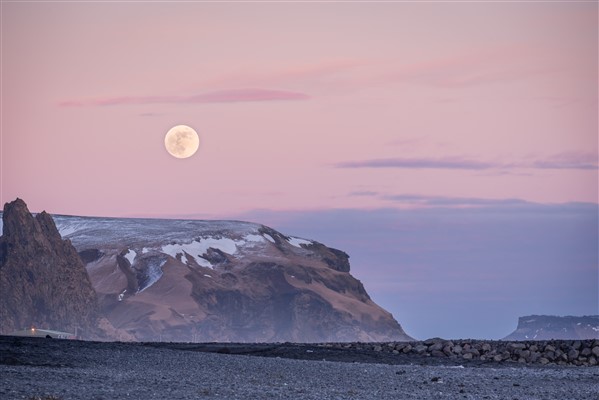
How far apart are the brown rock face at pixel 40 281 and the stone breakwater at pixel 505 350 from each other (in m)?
141

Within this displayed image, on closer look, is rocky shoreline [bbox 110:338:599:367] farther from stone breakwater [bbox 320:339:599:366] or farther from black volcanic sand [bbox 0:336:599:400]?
black volcanic sand [bbox 0:336:599:400]

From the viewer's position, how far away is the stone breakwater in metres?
50.4

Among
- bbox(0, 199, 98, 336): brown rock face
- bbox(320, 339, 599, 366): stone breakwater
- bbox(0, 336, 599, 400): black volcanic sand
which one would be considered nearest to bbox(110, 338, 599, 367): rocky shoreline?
bbox(320, 339, 599, 366): stone breakwater

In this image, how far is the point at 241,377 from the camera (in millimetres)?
32906

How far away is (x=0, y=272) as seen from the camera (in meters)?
190

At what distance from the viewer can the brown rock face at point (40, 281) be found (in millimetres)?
188000

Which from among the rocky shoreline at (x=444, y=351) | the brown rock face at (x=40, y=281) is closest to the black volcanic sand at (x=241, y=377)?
the rocky shoreline at (x=444, y=351)

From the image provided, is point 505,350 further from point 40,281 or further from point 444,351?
point 40,281

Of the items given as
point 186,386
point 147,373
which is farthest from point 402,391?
point 147,373

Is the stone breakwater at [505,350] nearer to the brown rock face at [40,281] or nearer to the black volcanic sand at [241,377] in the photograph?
the black volcanic sand at [241,377]

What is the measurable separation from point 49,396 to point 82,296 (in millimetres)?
169562

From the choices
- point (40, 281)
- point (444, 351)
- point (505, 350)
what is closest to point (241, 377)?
point (444, 351)

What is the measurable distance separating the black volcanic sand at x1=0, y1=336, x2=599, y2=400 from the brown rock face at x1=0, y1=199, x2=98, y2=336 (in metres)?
147

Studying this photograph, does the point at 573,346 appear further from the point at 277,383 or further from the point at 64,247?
the point at 64,247
